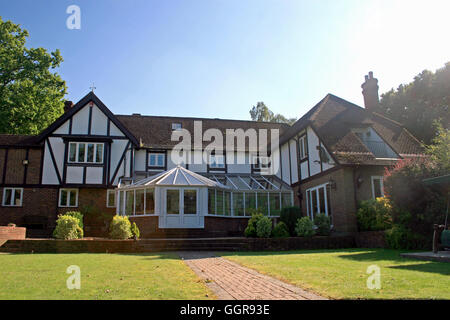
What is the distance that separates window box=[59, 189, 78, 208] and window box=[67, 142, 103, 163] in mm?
1891

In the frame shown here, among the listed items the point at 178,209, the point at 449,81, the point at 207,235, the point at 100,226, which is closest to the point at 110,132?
the point at 100,226

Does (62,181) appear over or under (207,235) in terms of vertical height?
over

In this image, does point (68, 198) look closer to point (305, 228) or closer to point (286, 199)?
point (286, 199)

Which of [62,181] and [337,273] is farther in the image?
[62,181]

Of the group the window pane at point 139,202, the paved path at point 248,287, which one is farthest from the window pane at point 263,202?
the paved path at point 248,287

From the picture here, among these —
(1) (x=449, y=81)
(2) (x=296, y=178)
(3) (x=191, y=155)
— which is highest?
(1) (x=449, y=81)

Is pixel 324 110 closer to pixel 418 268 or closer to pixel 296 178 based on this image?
pixel 296 178

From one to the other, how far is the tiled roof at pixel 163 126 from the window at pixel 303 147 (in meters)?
6.51

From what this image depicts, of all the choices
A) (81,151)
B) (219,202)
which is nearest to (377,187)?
(219,202)

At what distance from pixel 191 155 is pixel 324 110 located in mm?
9335

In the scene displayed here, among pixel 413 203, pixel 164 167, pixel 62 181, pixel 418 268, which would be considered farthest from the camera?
pixel 164 167

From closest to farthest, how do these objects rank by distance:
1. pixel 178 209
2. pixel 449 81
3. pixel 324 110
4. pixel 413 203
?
pixel 413 203 → pixel 178 209 → pixel 324 110 → pixel 449 81

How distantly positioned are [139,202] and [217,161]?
7541 millimetres

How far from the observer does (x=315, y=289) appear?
536 centimetres
